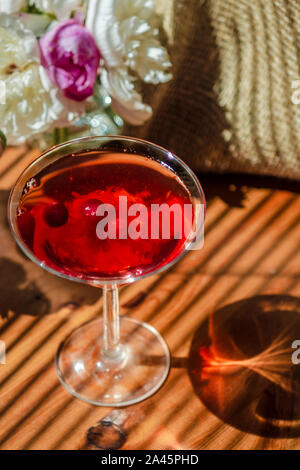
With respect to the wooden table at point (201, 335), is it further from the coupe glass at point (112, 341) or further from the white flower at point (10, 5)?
the white flower at point (10, 5)

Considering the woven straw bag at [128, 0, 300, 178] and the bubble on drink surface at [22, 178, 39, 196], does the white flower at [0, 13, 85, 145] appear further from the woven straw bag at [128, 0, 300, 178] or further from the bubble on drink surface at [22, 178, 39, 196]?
the woven straw bag at [128, 0, 300, 178]

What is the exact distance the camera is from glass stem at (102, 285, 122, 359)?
786mm

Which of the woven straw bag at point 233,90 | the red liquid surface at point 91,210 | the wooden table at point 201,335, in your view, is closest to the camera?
the red liquid surface at point 91,210

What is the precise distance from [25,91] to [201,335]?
41 centimetres

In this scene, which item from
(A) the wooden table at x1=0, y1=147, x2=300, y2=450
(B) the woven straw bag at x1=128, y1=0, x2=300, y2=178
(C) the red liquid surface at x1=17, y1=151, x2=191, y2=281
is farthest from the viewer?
(B) the woven straw bag at x1=128, y1=0, x2=300, y2=178

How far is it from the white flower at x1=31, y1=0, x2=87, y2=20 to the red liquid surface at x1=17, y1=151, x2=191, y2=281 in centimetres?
18

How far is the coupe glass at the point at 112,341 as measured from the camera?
0.74 metres

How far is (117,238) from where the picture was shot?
69 centimetres

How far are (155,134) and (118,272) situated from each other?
442 millimetres

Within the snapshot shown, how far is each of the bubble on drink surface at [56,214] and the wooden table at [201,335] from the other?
213mm

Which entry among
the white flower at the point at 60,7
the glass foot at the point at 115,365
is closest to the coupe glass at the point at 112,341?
the glass foot at the point at 115,365

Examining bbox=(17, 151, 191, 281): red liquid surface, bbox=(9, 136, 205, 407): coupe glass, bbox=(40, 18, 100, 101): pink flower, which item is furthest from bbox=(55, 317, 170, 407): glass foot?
bbox=(40, 18, 100, 101): pink flower
